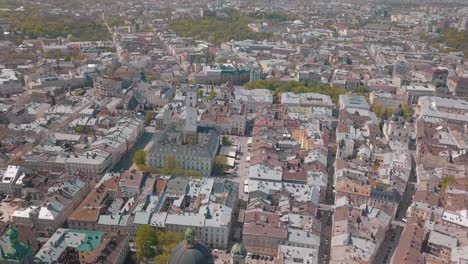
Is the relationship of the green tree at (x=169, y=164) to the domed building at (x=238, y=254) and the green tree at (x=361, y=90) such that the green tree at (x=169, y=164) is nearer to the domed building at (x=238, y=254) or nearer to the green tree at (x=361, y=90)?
the domed building at (x=238, y=254)

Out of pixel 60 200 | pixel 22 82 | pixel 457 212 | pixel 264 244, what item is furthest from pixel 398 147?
pixel 22 82

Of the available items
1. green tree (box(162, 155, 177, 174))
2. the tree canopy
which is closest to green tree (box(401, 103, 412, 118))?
the tree canopy

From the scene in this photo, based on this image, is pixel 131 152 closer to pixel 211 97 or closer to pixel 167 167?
pixel 167 167

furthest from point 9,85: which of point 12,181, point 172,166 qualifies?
point 172,166

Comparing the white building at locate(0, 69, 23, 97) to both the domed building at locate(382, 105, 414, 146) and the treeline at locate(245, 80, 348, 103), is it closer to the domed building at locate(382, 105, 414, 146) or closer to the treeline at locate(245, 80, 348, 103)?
the treeline at locate(245, 80, 348, 103)

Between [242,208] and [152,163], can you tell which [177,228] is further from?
[152,163]

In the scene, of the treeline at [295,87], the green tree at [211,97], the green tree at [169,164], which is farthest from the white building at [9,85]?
the green tree at [169,164]
